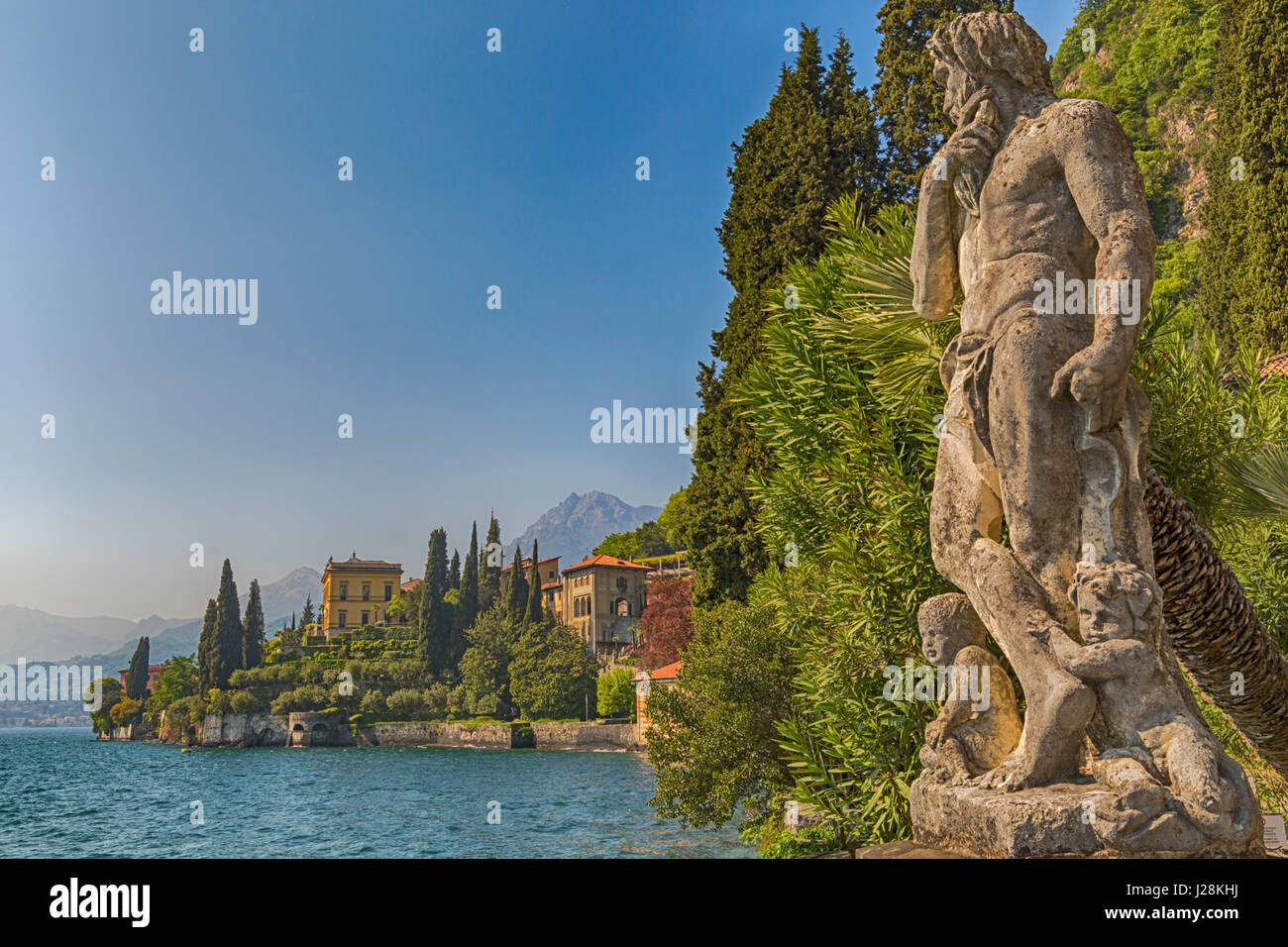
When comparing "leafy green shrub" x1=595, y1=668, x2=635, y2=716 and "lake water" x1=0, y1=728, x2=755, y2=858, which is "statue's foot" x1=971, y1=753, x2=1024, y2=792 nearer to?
"lake water" x1=0, y1=728, x2=755, y2=858

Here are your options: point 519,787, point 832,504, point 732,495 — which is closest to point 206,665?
point 519,787

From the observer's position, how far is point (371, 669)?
78250 mm

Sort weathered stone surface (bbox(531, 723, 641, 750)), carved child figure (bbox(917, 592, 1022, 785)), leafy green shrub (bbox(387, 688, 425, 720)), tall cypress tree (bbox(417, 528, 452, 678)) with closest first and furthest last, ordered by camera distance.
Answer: carved child figure (bbox(917, 592, 1022, 785))
weathered stone surface (bbox(531, 723, 641, 750))
leafy green shrub (bbox(387, 688, 425, 720))
tall cypress tree (bbox(417, 528, 452, 678))

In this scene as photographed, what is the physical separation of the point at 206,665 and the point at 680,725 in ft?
236

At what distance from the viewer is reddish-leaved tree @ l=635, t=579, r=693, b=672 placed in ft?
132

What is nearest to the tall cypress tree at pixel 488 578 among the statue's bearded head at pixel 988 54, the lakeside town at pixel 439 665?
the lakeside town at pixel 439 665

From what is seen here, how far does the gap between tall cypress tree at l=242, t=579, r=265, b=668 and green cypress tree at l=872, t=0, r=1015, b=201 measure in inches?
2778

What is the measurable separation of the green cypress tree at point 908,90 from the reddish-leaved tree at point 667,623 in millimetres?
22701

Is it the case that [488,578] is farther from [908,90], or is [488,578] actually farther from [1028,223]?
[1028,223]

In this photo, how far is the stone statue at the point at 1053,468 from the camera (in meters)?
3.25

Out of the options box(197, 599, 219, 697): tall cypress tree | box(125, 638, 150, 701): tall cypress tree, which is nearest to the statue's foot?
box(197, 599, 219, 697): tall cypress tree

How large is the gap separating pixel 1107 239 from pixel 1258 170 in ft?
69.9

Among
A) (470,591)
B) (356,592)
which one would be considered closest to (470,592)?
(470,591)
